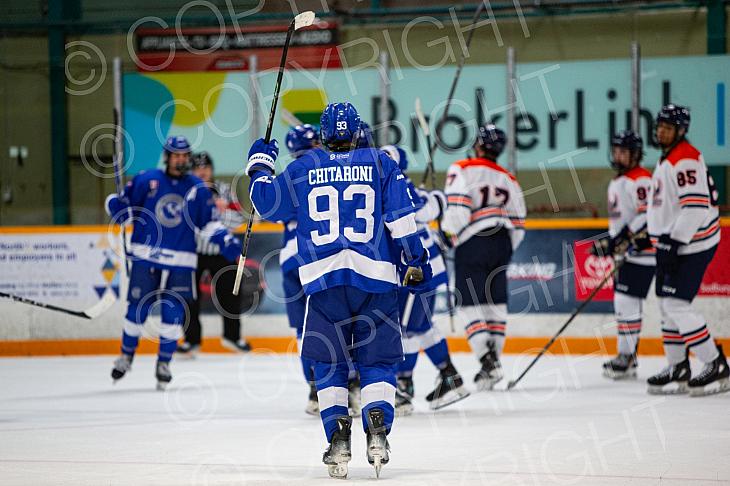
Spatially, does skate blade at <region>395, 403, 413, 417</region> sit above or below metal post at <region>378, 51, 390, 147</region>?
below

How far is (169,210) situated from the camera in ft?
25.3

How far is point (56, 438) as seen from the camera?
5520mm

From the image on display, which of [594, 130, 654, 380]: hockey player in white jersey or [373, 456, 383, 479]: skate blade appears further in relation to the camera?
[594, 130, 654, 380]: hockey player in white jersey

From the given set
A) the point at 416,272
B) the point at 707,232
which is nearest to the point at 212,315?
the point at 707,232

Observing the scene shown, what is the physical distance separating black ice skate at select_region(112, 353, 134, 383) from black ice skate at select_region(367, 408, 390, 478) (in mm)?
3515

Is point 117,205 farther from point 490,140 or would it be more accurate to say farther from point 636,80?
point 636,80

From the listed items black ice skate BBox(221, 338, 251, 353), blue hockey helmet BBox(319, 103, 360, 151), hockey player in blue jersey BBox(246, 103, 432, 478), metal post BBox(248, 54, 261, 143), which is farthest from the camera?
metal post BBox(248, 54, 261, 143)

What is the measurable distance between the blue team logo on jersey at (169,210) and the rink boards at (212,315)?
A: 2.37 meters

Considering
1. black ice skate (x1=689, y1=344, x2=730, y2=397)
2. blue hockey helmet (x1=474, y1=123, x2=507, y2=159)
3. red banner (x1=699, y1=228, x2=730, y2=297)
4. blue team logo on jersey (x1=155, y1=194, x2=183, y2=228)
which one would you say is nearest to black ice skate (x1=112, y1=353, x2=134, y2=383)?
blue team logo on jersey (x1=155, y1=194, x2=183, y2=228)

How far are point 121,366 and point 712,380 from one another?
364 centimetres

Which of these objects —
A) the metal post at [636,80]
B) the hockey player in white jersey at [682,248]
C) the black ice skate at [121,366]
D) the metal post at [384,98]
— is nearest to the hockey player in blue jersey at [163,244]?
the black ice skate at [121,366]

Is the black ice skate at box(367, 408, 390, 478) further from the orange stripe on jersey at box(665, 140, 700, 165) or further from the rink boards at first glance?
the rink boards

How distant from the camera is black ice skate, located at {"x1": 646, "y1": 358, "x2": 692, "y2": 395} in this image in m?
7.02

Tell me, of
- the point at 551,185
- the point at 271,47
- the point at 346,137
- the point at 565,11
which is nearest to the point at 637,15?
the point at 565,11
